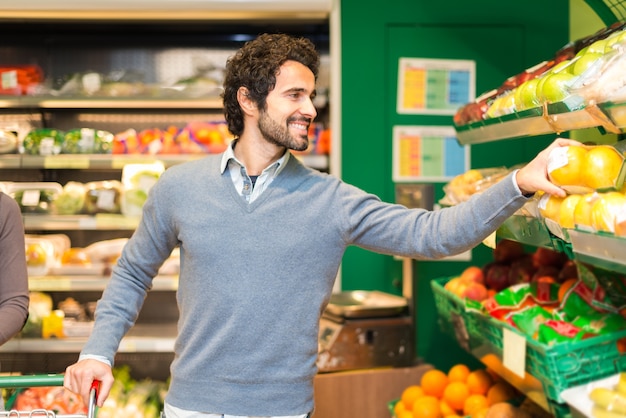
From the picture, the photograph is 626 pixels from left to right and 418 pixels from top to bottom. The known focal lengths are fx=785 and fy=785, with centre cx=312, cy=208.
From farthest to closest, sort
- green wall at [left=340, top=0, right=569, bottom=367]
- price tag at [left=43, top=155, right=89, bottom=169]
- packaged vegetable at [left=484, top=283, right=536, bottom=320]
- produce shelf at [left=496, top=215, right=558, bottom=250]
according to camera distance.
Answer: green wall at [left=340, top=0, right=569, bottom=367] < price tag at [left=43, top=155, right=89, bottom=169] < packaged vegetable at [left=484, top=283, right=536, bottom=320] < produce shelf at [left=496, top=215, right=558, bottom=250]

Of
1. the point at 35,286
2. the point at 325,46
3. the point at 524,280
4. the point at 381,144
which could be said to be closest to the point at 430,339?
the point at 381,144

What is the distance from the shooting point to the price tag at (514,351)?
2.16m

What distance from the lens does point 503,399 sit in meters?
2.86

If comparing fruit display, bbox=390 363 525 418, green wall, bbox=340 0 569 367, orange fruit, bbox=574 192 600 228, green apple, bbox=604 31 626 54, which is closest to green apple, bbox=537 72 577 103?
green apple, bbox=604 31 626 54

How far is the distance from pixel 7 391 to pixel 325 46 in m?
2.43

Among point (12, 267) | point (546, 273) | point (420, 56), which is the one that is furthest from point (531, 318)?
point (420, 56)

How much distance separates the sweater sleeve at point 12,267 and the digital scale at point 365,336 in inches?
53.1

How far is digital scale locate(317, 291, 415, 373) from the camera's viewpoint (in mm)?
3344

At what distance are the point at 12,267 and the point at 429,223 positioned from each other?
4.28ft

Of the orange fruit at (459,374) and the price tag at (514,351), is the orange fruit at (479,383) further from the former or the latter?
the price tag at (514,351)

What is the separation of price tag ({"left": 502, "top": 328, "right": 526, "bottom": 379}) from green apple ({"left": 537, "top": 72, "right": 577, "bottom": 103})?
2.17 ft

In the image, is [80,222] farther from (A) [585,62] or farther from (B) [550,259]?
(A) [585,62]

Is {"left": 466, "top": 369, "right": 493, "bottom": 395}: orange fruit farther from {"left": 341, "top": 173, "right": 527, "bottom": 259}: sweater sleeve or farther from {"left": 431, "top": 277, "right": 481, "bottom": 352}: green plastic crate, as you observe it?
{"left": 341, "top": 173, "right": 527, "bottom": 259}: sweater sleeve

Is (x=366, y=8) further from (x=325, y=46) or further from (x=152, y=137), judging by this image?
(x=152, y=137)
